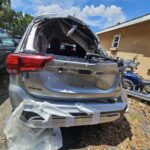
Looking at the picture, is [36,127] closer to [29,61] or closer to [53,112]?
[53,112]

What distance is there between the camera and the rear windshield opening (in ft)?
12.6

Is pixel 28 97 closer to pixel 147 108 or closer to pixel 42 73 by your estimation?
pixel 42 73

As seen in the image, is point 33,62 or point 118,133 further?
point 118,133

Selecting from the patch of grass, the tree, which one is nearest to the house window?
the patch of grass

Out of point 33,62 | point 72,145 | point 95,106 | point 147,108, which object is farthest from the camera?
point 147,108

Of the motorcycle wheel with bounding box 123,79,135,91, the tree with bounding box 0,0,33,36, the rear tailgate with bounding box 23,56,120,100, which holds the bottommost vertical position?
the motorcycle wheel with bounding box 123,79,135,91

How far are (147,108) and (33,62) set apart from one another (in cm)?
363

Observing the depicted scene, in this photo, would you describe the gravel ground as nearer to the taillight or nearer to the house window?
the taillight

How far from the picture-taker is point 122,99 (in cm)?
318

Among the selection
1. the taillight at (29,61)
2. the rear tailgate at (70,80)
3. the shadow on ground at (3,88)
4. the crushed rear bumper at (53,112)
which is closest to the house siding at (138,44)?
the shadow on ground at (3,88)

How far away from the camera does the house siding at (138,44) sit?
10102 mm

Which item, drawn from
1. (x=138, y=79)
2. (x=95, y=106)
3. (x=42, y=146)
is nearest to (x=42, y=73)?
(x=95, y=106)

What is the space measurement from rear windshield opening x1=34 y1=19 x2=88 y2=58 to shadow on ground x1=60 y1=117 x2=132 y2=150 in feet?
5.23

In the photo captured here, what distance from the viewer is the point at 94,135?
3.36m
